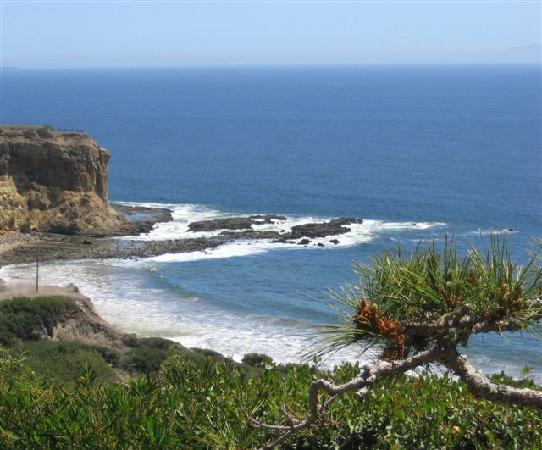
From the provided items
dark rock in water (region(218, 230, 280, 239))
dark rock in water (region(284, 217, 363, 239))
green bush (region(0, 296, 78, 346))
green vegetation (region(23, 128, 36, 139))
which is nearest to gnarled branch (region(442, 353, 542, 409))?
green bush (region(0, 296, 78, 346))

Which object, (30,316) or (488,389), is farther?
(30,316)

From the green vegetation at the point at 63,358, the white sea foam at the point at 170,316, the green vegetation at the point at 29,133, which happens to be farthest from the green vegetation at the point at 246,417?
the green vegetation at the point at 29,133

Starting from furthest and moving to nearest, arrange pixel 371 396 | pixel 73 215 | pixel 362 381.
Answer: pixel 73 215, pixel 371 396, pixel 362 381

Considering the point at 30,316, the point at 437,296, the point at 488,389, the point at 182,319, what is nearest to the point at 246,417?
the point at 437,296

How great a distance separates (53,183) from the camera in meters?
56.8

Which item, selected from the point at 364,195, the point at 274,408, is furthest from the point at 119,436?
the point at 364,195

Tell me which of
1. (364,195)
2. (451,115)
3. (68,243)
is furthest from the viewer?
(451,115)

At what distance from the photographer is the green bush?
29.1 meters

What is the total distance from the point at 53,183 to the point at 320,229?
16.5 metres

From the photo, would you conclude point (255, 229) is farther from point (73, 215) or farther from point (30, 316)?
point (30, 316)

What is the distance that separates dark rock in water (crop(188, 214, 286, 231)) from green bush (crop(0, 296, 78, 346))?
26526 millimetres

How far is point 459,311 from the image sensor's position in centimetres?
666

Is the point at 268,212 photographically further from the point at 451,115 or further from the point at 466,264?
the point at 451,115

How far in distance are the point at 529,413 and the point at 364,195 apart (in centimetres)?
6502
